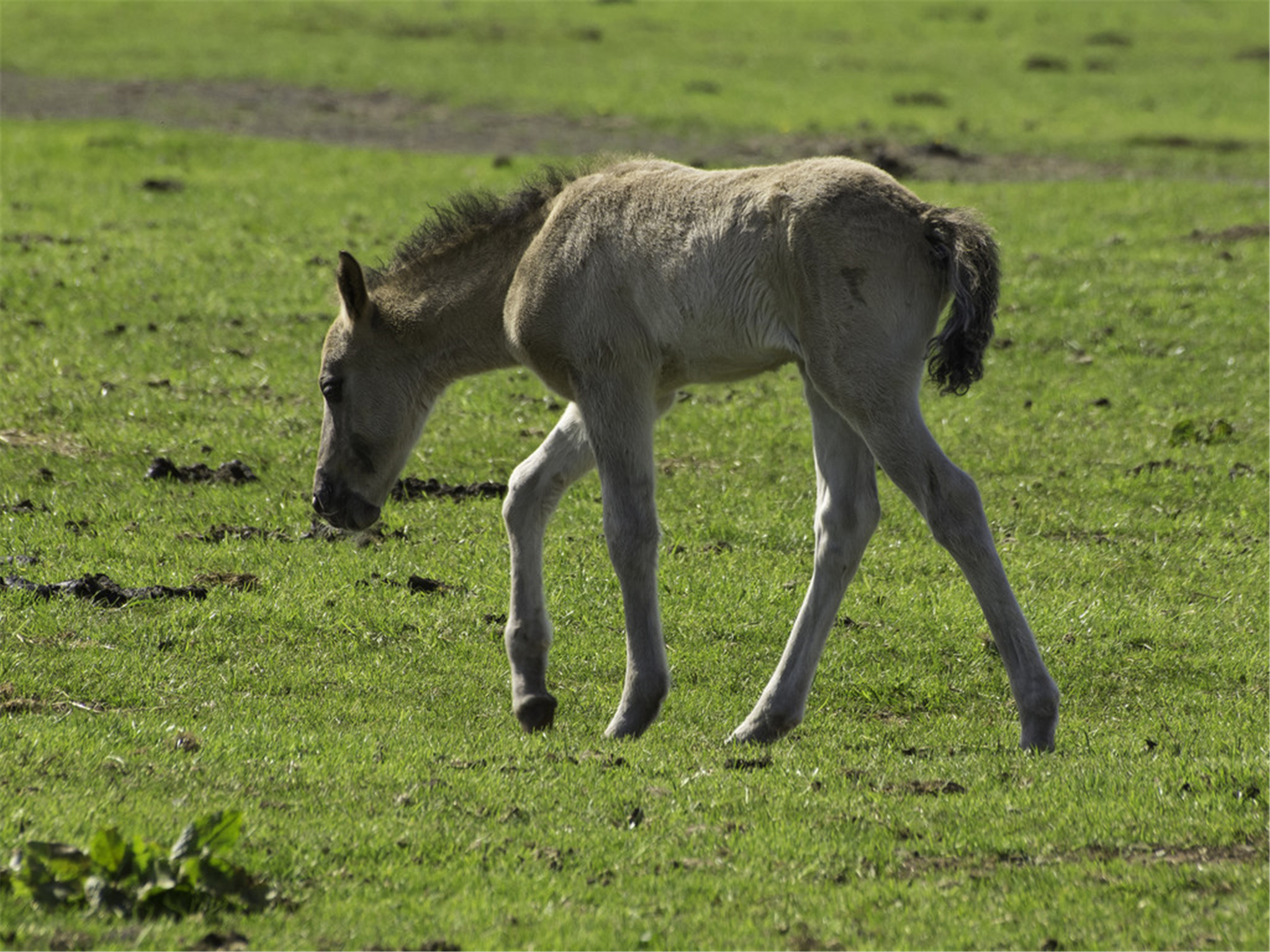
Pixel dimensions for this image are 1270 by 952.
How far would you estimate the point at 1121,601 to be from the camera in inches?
395

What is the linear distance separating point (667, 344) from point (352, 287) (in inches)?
77.6

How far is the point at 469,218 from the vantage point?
27.4 ft

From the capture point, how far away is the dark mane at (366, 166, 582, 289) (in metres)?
8.16

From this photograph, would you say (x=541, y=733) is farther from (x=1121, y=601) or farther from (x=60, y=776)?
(x=1121, y=601)

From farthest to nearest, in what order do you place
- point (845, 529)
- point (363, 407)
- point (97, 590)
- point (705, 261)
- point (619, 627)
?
1. point (619, 627)
2. point (97, 590)
3. point (363, 407)
4. point (845, 529)
5. point (705, 261)

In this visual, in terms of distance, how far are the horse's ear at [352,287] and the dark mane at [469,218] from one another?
24cm

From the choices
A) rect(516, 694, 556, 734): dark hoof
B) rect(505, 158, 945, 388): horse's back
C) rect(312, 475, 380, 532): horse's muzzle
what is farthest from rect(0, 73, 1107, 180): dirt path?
rect(516, 694, 556, 734): dark hoof

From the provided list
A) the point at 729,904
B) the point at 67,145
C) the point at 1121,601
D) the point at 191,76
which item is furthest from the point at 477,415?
the point at 191,76

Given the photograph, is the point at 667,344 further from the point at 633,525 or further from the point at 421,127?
the point at 421,127

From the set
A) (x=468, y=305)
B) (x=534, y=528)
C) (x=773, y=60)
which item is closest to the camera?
(x=534, y=528)

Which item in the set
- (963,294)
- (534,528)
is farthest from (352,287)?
(963,294)

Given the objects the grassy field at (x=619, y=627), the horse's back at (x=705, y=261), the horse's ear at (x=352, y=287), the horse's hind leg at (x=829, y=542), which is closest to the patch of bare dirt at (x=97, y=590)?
the grassy field at (x=619, y=627)

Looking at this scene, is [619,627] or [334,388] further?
[619,627]

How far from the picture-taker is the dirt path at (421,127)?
27.6 metres
